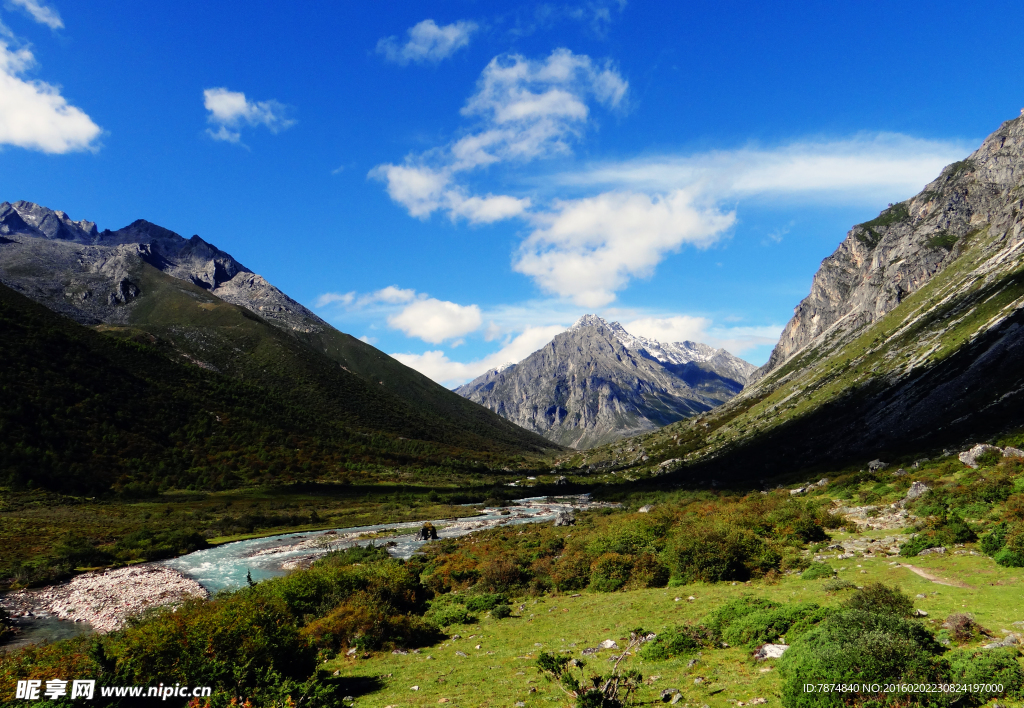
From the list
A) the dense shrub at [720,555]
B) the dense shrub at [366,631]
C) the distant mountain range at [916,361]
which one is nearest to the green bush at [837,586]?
the dense shrub at [720,555]

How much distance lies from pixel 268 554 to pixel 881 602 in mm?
60247

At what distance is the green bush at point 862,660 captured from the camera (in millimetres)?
9570

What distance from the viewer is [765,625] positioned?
14773 millimetres

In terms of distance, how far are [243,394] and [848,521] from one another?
16753cm

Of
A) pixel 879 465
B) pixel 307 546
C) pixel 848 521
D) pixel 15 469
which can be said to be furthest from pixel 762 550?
pixel 15 469

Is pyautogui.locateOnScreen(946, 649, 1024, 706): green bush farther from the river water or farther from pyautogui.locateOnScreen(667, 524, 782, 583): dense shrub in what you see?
the river water

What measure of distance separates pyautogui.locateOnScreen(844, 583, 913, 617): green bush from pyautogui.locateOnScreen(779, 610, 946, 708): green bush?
1.38 m

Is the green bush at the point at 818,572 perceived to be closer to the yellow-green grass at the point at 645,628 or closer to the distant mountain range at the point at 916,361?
the yellow-green grass at the point at 645,628

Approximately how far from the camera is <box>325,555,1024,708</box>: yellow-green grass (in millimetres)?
12758

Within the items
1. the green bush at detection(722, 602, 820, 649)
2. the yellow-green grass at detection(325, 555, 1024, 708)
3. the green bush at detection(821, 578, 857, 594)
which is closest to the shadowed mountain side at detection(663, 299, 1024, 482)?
the yellow-green grass at detection(325, 555, 1024, 708)

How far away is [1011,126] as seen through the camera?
591ft

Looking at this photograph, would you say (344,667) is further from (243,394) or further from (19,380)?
(243,394)

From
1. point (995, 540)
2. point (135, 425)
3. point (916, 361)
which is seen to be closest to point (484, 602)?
point (995, 540)

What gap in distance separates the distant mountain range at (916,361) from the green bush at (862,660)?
5491 cm
